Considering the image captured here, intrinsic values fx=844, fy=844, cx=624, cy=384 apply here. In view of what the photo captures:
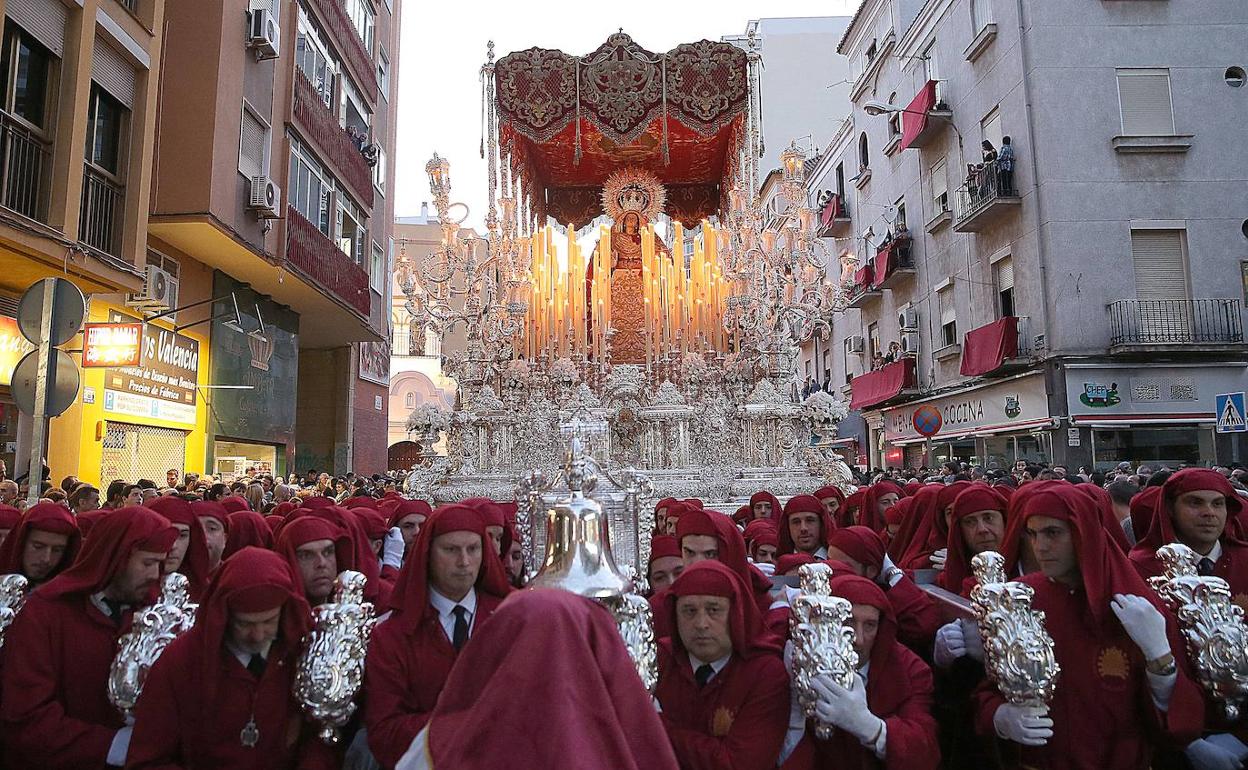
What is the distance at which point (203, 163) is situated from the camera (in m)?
10.9

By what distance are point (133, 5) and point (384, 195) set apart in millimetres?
9875

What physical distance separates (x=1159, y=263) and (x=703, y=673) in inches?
654

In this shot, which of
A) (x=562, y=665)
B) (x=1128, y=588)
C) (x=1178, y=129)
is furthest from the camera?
(x=1178, y=129)

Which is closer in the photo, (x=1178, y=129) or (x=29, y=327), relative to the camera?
(x=29, y=327)

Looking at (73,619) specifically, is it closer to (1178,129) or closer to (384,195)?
(384,195)

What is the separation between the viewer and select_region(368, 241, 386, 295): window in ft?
61.2

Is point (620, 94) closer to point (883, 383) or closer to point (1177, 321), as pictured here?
point (1177, 321)

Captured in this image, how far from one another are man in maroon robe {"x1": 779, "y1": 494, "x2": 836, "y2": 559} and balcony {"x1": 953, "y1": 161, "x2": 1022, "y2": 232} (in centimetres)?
1331

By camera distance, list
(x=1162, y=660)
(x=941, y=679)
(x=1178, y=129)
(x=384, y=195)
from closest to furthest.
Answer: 1. (x=1162, y=660)
2. (x=941, y=679)
3. (x=1178, y=129)
4. (x=384, y=195)

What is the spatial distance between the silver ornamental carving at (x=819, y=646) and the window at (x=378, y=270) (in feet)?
56.0

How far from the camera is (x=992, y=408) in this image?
693 inches

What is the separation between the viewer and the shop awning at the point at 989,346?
16312mm

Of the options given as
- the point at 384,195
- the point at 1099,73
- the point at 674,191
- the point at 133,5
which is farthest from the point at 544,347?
the point at 1099,73

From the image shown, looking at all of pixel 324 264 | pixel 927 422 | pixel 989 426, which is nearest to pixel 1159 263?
pixel 989 426
